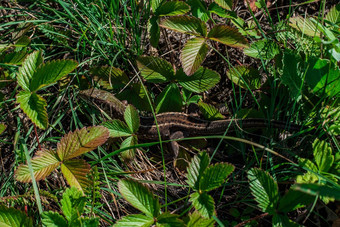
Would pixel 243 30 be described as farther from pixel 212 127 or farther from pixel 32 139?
pixel 32 139

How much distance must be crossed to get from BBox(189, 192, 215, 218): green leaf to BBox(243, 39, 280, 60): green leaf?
1.57 meters

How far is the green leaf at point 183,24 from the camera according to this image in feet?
9.87

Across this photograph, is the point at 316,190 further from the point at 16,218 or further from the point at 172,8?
the point at 172,8

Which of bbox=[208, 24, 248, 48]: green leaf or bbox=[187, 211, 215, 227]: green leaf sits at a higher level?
bbox=[208, 24, 248, 48]: green leaf

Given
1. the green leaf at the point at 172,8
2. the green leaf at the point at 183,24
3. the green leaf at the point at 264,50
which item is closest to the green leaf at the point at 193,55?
the green leaf at the point at 183,24

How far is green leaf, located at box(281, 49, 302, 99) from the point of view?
306 cm

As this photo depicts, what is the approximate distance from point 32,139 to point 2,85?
571mm

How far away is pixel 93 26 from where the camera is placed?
3.49 metres

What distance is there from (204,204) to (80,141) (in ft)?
3.57

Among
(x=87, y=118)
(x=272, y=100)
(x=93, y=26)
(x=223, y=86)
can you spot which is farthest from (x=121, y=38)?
(x=272, y=100)

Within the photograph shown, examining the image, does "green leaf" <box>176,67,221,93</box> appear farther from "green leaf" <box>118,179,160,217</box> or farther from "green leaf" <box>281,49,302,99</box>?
"green leaf" <box>118,179,160,217</box>

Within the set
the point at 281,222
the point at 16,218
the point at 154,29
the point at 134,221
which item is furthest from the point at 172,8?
the point at 16,218

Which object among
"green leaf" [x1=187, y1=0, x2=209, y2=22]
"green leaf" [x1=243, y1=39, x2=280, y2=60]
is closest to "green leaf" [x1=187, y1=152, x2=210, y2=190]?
"green leaf" [x1=243, y1=39, x2=280, y2=60]

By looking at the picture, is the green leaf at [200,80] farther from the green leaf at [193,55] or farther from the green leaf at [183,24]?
the green leaf at [183,24]
